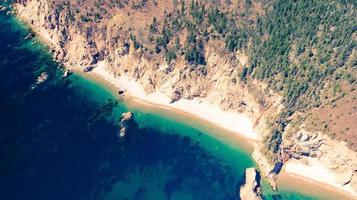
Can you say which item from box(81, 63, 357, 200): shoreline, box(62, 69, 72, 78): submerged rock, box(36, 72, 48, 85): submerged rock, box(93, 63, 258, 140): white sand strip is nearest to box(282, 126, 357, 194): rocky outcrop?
box(81, 63, 357, 200): shoreline

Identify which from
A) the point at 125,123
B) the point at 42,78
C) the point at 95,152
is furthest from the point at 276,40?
the point at 42,78

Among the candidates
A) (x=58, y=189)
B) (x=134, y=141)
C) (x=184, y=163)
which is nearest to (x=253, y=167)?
(x=184, y=163)

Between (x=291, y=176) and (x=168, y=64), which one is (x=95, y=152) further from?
(x=291, y=176)

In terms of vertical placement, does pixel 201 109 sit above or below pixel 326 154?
below

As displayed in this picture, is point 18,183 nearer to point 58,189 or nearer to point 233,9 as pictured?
point 58,189

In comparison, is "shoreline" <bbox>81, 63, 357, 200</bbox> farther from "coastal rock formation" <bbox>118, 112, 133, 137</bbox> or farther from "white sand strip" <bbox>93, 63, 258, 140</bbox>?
"coastal rock formation" <bbox>118, 112, 133, 137</bbox>

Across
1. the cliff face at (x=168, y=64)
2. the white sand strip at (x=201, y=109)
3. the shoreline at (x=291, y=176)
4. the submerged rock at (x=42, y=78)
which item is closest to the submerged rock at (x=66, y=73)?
the cliff face at (x=168, y=64)
